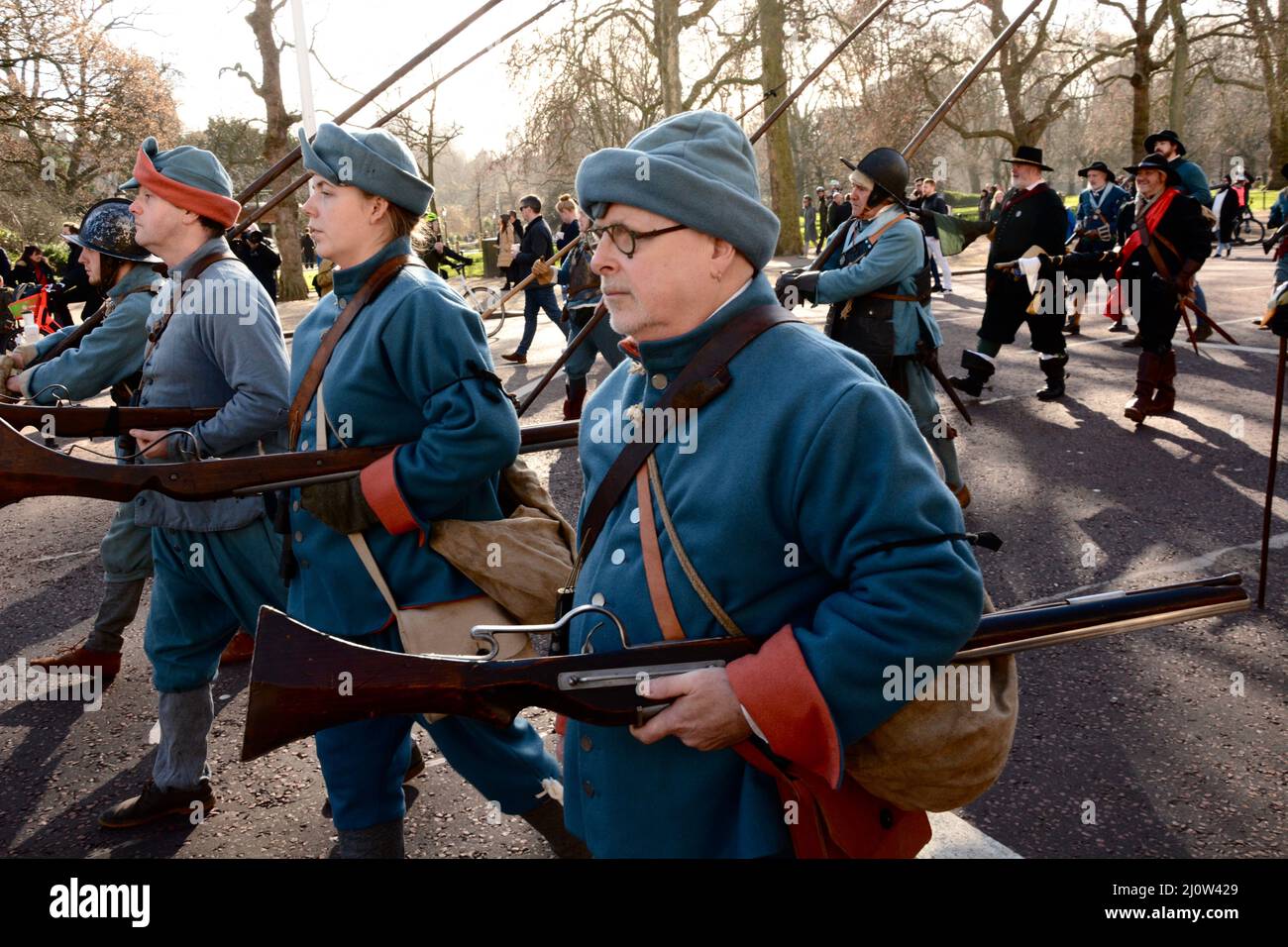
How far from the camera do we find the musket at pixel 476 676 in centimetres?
172

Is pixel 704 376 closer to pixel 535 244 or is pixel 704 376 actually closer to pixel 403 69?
pixel 403 69

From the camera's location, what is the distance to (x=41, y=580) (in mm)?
6156

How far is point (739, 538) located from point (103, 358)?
10.4 ft

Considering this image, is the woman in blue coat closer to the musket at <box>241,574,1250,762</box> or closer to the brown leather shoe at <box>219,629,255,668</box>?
the musket at <box>241,574,1250,762</box>

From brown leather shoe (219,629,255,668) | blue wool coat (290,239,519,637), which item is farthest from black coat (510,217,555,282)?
blue wool coat (290,239,519,637)

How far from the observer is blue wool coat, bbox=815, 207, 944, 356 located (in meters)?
6.36

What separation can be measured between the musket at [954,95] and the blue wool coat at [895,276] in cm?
24

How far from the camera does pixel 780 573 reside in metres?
1.77

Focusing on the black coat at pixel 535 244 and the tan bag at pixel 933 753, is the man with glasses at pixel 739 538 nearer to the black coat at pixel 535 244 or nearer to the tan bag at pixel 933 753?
the tan bag at pixel 933 753

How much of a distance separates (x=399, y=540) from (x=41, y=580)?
4.39 metres

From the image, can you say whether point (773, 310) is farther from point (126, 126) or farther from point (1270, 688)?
point (126, 126)

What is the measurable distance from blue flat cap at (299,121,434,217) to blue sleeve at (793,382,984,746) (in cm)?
157

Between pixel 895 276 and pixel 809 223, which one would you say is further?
pixel 809 223

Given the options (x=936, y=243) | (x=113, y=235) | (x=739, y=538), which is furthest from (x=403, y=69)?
(x=936, y=243)
